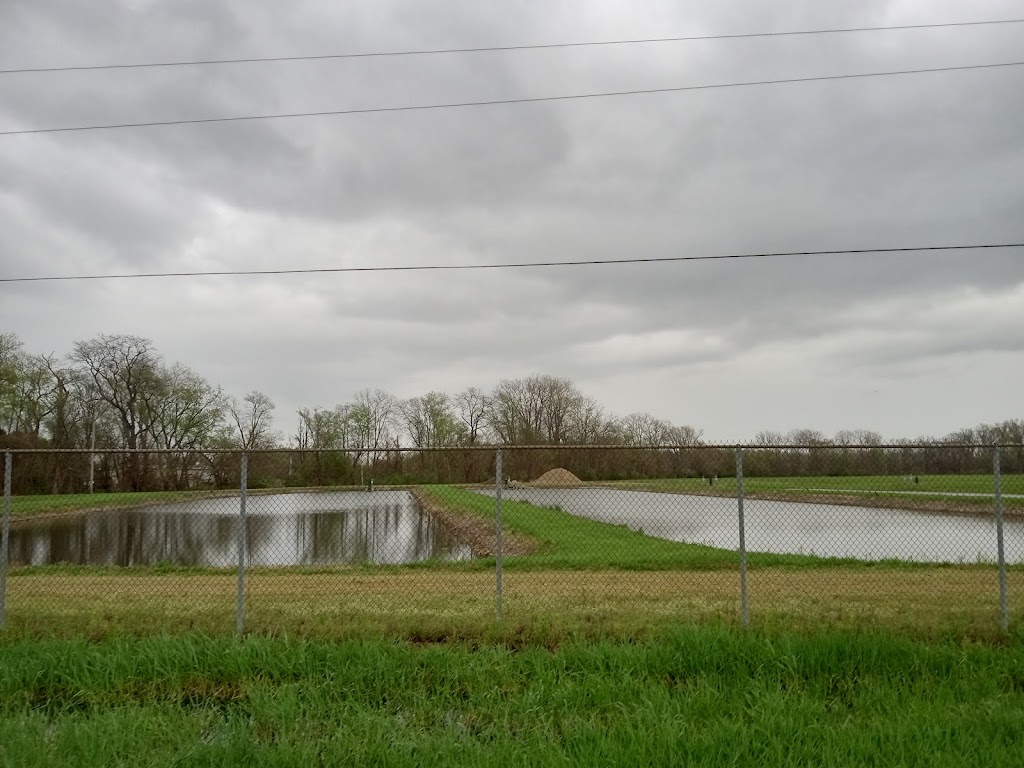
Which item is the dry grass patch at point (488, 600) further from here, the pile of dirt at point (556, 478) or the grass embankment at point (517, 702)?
the pile of dirt at point (556, 478)

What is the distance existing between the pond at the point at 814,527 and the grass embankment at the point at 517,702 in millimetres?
7761

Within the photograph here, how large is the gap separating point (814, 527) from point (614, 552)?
34.9 feet

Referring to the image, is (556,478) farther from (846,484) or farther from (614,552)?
(846,484)

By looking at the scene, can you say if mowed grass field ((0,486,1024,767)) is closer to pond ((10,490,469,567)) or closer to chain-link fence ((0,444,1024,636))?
chain-link fence ((0,444,1024,636))

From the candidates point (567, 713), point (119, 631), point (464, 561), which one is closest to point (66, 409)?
point (464, 561)

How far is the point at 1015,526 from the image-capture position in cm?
2584

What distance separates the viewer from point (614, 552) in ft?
52.6

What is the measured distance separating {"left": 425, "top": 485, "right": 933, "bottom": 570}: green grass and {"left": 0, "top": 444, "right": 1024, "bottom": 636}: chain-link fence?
8 centimetres

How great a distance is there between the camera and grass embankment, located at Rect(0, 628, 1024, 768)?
4.62 meters

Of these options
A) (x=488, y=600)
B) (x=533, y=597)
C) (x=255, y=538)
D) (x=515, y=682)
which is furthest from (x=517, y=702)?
(x=255, y=538)

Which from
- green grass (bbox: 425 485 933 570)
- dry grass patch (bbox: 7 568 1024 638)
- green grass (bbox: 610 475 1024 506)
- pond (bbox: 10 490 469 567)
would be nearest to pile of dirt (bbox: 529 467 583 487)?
green grass (bbox: 425 485 933 570)

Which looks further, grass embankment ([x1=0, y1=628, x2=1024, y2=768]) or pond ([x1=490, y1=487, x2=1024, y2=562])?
pond ([x1=490, y1=487, x2=1024, y2=562])

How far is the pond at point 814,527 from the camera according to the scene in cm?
1727

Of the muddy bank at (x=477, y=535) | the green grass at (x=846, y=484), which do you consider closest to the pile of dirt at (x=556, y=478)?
the muddy bank at (x=477, y=535)
